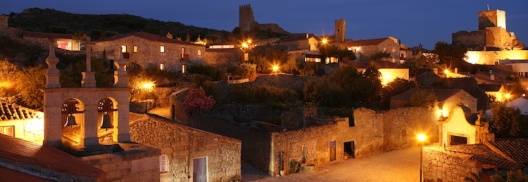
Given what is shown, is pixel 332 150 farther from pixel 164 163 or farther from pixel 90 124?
pixel 90 124

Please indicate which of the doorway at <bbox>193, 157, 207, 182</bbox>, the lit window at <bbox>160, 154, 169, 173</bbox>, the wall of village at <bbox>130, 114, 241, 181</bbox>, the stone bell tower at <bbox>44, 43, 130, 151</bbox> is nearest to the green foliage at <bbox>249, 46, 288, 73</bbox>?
the wall of village at <bbox>130, 114, 241, 181</bbox>

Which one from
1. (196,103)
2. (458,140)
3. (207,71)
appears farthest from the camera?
(207,71)

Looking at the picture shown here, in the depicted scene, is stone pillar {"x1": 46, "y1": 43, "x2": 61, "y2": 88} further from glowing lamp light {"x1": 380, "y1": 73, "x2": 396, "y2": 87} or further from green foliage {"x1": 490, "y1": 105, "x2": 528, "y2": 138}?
glowing lamp light {"x1": 380, "y1": 73, "x2": 396, "y2": 87}

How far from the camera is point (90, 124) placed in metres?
11.0

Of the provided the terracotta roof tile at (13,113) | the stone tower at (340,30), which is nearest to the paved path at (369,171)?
the terracotta roof tile at (13,113)

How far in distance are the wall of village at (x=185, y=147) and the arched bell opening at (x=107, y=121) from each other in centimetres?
313

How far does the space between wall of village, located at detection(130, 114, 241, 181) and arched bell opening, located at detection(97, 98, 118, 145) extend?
313 centimetres

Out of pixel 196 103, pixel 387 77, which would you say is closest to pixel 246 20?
pixel 387 77

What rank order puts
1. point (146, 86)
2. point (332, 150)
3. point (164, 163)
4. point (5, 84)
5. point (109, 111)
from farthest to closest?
point (146, 86) < point (5, 84) < point (332, 150) < point (164, 163) < point (109, 111)

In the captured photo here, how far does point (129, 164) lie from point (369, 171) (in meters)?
15.7

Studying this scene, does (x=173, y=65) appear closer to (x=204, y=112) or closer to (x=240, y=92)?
(x=240, y=92)

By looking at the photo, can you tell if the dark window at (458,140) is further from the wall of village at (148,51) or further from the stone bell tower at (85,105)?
the wall of village at (148,51)

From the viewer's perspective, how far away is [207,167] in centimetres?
1944

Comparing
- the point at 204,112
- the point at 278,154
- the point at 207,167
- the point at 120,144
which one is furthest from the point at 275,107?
the point at 120,144
